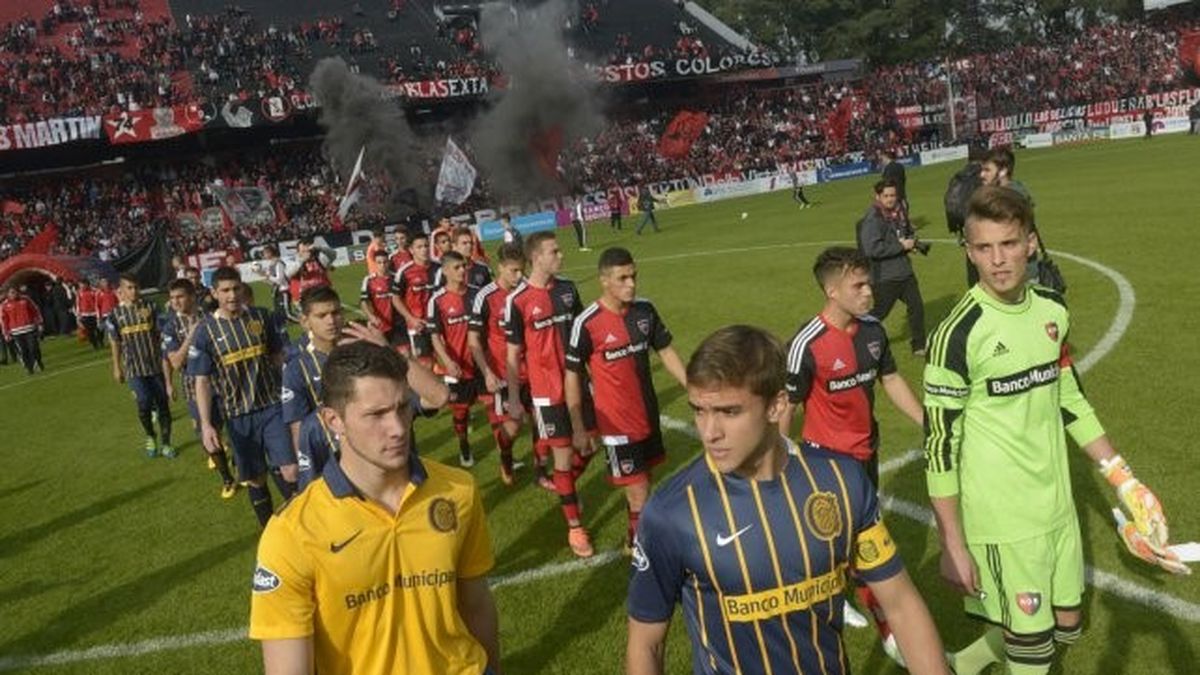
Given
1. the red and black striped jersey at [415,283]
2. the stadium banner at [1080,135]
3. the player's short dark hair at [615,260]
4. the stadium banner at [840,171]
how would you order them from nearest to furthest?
the player's short dark hair at [615,260] < the red and black striped jersey at [415,283] < the stadium banner at [1080,135] < the stadium banner at [840,171]

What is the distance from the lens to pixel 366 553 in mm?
3051

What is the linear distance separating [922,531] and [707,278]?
1337cm

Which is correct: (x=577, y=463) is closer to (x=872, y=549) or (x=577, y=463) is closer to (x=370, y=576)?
(x=370, y=576)

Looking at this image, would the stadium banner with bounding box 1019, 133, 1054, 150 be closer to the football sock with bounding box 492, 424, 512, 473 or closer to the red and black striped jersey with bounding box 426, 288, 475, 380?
the red and black striped jersey with bounding box 426, 288, 475, 380

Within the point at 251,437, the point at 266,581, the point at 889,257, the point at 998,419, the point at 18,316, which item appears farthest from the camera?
the point at 18,316

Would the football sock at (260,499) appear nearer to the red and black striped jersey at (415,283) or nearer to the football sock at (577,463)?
the football sock at (577,463)

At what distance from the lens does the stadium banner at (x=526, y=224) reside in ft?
136

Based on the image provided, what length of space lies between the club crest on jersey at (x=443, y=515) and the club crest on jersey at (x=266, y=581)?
56 centimetres

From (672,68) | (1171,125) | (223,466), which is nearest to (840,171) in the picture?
(672,68)

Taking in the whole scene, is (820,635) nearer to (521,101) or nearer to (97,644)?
(97,644)

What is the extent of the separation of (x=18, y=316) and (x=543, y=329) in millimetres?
18448

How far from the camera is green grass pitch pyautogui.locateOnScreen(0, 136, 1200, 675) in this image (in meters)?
5.59

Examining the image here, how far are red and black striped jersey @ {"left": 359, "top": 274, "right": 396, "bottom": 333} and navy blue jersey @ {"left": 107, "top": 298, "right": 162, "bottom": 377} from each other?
2.79 metres

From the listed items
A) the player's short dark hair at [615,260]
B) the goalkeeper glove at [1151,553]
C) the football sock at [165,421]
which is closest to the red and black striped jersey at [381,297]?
the football sock at [165,421]
